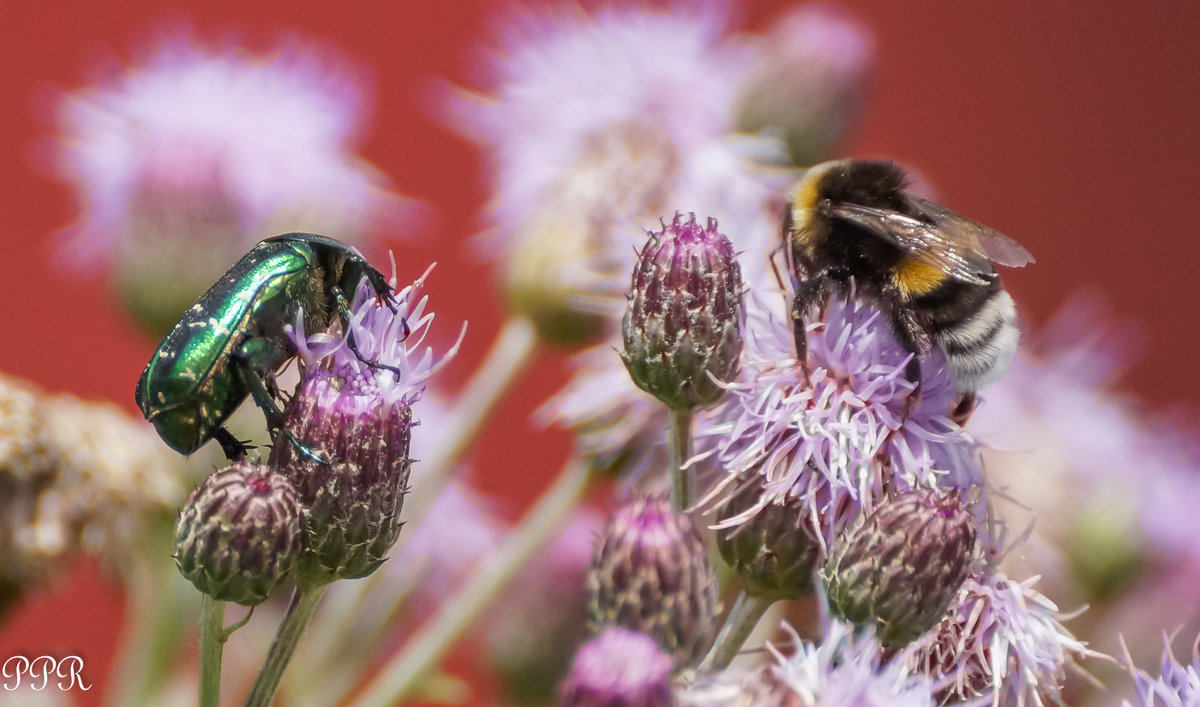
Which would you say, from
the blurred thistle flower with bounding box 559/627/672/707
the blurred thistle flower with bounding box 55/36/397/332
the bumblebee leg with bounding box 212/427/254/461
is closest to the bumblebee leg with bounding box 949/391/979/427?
the blurred thistle flower with bounding box 559/627/672/707

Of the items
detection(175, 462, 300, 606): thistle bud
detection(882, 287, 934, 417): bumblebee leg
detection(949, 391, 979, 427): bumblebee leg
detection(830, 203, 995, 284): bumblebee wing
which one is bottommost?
detection(175, 462, 300, 606): thistle bud

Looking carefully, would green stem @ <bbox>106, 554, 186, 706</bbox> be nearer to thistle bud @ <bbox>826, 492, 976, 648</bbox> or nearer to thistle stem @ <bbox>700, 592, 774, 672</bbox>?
thistle stem @ <bbox>700, 592, 774, 672</bbox>

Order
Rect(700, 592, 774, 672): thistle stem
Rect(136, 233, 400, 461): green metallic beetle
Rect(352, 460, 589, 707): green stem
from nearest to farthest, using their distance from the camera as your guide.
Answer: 1. Rect(136, 233, 400, 461): green metallic beetle
2. Rect(700, 592, 774, 672): thistle stem
3. Rect(352, 460, 589, 707): green stem

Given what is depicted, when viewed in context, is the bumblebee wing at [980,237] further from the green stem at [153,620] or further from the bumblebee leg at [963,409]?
the green stem at [153,620]

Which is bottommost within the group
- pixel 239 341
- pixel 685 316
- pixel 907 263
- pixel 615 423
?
pixel 615 423

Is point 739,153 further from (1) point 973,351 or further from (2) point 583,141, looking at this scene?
(1) point 973,351

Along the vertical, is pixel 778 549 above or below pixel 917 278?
below

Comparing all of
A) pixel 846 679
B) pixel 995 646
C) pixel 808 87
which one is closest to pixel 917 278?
pixel 995 646

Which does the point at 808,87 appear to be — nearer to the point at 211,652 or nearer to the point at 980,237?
the point at 980,237
